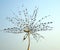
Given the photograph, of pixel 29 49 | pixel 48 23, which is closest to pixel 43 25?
pixel 48 23

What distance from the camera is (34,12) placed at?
90.1 feet

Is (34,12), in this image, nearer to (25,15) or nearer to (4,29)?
(25,15)

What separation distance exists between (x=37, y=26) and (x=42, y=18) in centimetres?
111

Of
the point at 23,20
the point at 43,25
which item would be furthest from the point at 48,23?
the point at 23,20

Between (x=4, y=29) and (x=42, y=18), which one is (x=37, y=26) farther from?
(x=4, y=29)

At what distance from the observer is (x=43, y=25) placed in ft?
90.4

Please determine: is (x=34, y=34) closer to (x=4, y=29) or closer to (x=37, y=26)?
(x=37, y=26)

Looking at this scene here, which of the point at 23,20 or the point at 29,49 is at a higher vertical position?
the point at 23,20

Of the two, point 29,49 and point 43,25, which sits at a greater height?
point 43,25

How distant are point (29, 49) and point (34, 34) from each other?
4.36ft

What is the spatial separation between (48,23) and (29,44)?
2.40 metres

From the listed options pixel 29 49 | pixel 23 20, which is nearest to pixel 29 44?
pixel 29 49

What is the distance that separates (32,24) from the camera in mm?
27250

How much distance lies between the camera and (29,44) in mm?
27531
